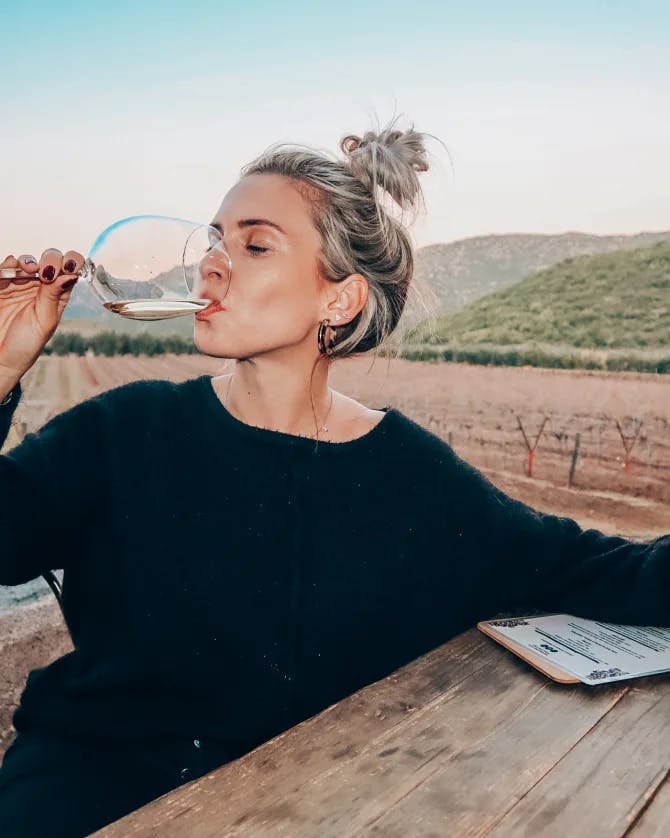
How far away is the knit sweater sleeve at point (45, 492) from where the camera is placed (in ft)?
4.54

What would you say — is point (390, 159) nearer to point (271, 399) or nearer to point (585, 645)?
point (271, 399)

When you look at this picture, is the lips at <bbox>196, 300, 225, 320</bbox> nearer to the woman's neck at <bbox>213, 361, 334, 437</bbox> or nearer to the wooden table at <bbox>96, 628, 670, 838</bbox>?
the woman's neck at <bbox>213, 361, 334, 437</bbox>

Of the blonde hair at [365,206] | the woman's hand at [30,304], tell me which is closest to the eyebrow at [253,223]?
the blonde hair at [365,206]

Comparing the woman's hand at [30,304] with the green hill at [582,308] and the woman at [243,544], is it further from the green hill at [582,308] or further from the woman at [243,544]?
the green hill at [582,308]

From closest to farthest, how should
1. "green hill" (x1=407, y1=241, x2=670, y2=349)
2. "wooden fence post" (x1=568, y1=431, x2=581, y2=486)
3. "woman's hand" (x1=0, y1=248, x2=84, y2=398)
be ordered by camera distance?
"woman's hand" (x1=0, y1=248, x2=84, y2=398)
"wooden fence post" (x1=568, y1=431, x2=581, y2=486)
"green hill" (x1=407, y1=241, x2=670, y2=349)

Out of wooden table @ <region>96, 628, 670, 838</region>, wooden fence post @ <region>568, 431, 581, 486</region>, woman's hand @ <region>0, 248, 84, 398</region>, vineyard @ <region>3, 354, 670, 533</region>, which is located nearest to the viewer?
wooden table @ <region>96, 628, 670, 838</region>

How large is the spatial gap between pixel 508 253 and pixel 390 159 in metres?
6.40

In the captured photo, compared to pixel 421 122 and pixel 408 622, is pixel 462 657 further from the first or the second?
pixel 421 122

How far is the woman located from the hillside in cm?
501

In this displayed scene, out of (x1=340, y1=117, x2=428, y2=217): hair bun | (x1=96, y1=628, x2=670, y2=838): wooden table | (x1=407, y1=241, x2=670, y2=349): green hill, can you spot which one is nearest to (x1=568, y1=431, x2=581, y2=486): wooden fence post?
(x1=407, y1=241, x2=670, y2=349): green hill

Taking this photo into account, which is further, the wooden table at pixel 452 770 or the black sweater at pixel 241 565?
the black sweater at pixel 241 565

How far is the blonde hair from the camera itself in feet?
5.82

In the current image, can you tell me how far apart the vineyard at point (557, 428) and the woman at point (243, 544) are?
3788mm

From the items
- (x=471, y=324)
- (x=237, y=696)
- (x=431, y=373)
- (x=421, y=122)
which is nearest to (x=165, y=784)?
(x=237, y=696)
